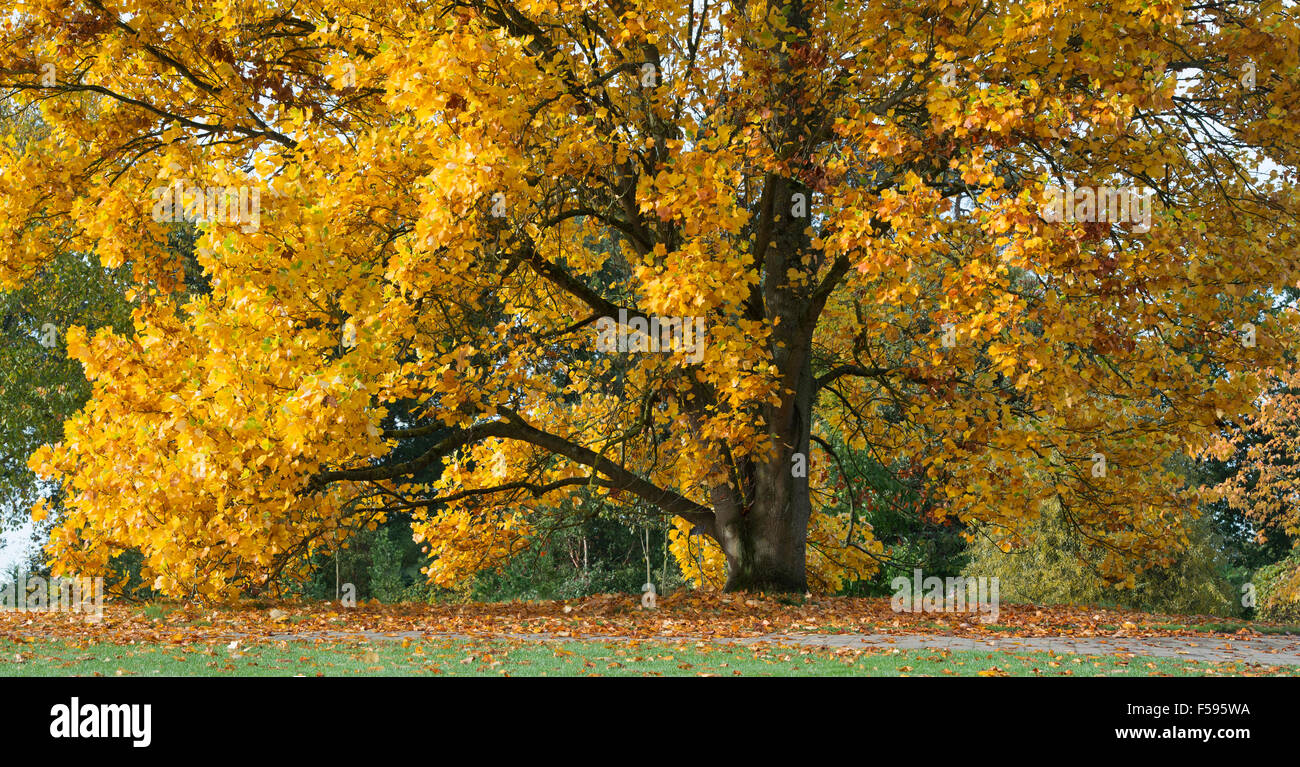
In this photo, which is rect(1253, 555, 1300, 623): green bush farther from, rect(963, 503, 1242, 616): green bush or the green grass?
the green grass

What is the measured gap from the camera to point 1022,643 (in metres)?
9.71

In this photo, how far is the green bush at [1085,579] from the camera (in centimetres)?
1948

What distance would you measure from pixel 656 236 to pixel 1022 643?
589 cm

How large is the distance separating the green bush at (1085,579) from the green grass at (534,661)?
Answer: 37.2 ft

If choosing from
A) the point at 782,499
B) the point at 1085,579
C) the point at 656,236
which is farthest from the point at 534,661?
the point at 1085,579

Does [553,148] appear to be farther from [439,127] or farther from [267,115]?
[267,115]

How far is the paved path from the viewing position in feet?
30.0

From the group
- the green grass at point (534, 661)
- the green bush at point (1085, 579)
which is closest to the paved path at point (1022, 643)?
the green grass at point (534, 661)

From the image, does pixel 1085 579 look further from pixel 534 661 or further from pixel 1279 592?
pixel 534 661

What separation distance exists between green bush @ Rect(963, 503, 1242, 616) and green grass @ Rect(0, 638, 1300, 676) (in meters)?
11.3

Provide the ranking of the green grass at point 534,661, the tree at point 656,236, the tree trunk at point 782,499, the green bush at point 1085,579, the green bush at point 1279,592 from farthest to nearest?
the green bush at point 1279,592
the green bush at point 1085,579
the tree trunk at point 782,499
the tree at point 656,236
the green grass at point 534,661

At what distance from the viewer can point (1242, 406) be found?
1019 centimetres

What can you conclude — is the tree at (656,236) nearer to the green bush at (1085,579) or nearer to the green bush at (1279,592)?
the green bush at (1085,579)
